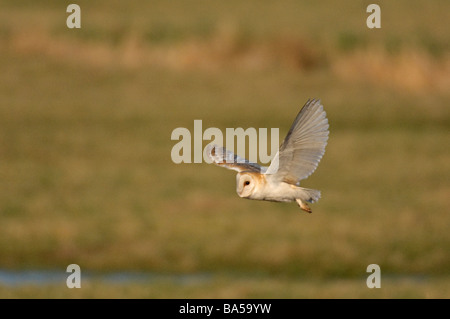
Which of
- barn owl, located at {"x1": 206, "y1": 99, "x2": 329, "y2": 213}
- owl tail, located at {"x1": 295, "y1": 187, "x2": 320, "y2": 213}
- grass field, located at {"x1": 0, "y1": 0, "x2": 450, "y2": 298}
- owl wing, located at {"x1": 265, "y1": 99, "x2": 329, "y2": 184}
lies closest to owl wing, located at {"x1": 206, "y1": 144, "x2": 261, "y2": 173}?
barn owl, located at {"x1": 206, "y1": 99, "x2": 329, "y2": 213}

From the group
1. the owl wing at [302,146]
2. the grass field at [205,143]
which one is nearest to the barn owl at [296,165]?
the owl wing at [302,146]

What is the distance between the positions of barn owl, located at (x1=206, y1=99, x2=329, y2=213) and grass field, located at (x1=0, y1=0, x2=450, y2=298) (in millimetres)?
10210

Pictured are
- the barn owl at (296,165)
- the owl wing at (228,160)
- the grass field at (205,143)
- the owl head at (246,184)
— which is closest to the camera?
the owl head at (246,184)

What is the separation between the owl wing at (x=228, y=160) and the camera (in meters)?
5.86

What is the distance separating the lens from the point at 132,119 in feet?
99.9

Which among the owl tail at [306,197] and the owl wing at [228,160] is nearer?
the owl tail at [306,197]

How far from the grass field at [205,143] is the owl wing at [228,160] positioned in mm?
9615

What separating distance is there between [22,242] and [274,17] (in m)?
24.2

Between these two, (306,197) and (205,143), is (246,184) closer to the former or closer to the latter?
(306,197)

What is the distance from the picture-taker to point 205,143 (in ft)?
100

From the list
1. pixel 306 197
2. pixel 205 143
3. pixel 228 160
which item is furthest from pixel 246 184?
pixel 205 143

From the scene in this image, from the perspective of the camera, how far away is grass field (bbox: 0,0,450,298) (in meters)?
18.8

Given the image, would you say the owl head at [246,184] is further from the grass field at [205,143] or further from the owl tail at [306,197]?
the grass field at [205,143]
